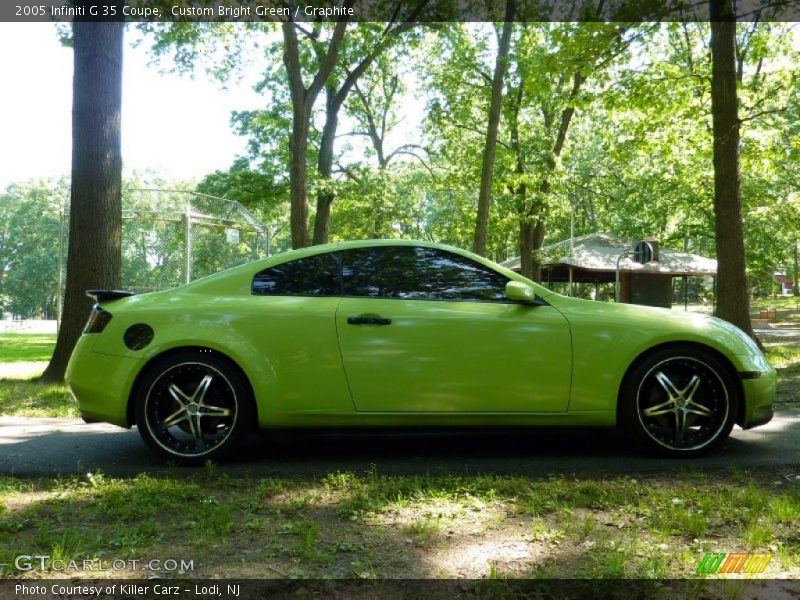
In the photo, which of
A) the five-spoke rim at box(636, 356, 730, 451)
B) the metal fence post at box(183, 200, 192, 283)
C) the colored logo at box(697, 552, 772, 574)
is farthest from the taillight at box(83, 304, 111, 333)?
the metal fence post at box(183, 200, 192, 283)

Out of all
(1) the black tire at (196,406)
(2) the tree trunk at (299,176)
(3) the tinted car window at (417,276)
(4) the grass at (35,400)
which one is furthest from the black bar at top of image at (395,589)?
(2) the tree trunk at (299,176)

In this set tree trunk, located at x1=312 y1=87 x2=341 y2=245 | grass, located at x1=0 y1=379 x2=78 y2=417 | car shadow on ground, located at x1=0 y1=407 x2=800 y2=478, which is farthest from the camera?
tree trunk, located at x1=312 y1=87 x2=341 y2=245

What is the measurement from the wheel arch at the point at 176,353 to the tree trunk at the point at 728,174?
8762 mm

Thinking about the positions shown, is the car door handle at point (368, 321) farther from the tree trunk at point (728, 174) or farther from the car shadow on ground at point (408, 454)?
the tree trunk at point (728, 174)

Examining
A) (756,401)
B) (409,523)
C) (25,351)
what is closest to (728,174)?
(756,401)

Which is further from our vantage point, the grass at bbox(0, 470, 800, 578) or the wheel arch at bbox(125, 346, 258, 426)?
the wheel arch at bbox(125, 346, 258, 426)

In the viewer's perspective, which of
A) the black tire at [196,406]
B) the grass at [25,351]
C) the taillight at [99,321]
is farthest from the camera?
the grass at [25,351]

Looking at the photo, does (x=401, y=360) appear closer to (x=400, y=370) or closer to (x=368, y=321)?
(x=400, y=370)

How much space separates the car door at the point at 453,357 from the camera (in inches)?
162

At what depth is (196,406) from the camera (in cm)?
413

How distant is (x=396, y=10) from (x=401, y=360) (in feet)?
47.2

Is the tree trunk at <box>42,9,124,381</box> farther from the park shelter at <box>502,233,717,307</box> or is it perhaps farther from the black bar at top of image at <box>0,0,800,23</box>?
the park shelter at <box>502,233,717,307</box>

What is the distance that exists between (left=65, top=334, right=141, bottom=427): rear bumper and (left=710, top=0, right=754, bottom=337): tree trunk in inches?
368

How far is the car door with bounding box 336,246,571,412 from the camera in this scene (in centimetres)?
412
